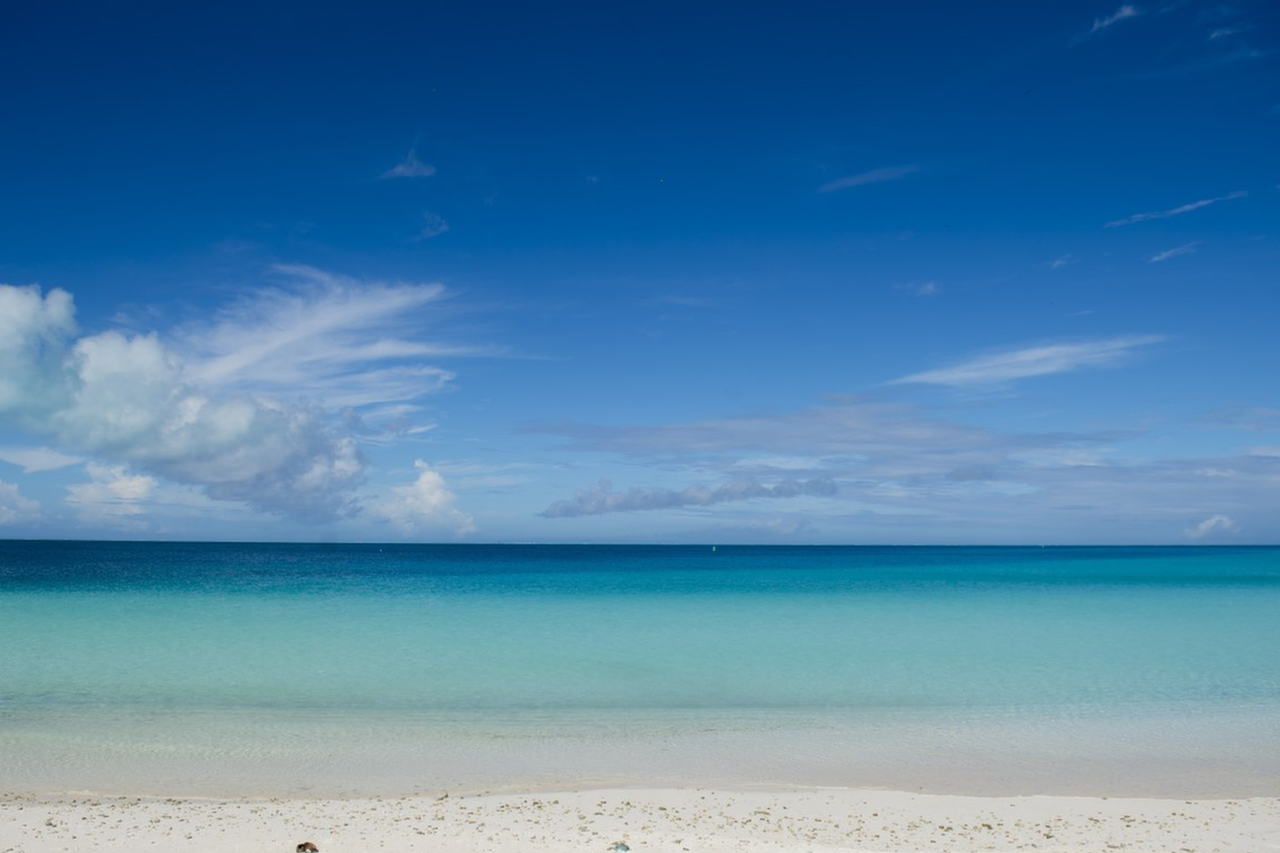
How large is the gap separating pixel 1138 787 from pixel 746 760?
4.69 m

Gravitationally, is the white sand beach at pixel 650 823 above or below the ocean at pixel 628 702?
above

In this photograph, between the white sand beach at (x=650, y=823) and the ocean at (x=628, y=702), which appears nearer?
the white sand beach at (x=650, y=823)

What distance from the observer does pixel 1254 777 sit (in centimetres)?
1039

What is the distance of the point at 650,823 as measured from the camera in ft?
27.9

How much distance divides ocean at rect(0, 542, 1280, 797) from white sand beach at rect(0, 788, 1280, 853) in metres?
0.73

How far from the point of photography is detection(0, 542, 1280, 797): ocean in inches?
415

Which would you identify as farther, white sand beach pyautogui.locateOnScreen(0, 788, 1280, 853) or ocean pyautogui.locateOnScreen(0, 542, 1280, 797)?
ocean pyautogui.locateOnScreen(0, 542, 1280, 797)

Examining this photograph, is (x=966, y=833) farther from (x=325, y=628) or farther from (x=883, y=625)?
(x=325, y=628)

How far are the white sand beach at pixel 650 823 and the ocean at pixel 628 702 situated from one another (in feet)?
2.40

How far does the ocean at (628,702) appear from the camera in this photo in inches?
415

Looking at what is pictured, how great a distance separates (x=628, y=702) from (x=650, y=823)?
622 centimetres

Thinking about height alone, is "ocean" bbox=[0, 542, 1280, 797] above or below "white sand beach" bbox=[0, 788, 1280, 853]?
below

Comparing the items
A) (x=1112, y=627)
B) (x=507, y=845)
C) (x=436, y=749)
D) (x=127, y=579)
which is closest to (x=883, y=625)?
(x=1112, y=627)

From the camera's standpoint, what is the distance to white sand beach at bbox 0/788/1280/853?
7801mm
